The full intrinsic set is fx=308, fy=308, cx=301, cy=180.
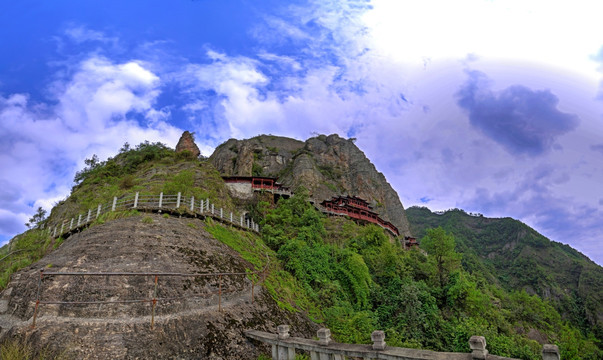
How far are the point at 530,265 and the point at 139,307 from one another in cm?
8063

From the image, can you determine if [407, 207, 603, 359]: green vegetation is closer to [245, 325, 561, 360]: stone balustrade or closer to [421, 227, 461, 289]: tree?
[421, 227, 461, 289]: tree

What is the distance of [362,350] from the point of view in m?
6.36

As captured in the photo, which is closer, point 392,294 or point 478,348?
point 478,348

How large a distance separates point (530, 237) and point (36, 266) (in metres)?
97.6

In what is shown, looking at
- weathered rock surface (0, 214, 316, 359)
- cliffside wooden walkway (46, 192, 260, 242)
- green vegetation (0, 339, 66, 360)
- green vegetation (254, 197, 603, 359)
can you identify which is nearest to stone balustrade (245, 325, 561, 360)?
weathered rock surface (0, 214, 316, 359)

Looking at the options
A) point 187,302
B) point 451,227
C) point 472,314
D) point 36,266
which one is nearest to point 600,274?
point 451,227

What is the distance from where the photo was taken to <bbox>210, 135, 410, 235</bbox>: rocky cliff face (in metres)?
51.4

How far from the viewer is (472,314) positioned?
21969 mm

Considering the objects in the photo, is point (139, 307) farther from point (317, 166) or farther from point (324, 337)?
point (317, 166)

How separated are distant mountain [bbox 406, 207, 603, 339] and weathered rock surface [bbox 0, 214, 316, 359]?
5033 cm

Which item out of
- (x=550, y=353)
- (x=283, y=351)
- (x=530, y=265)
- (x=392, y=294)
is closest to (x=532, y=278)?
(x=530, y=265)

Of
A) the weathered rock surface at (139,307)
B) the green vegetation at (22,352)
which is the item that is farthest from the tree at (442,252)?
the green vegetation at (22,352)

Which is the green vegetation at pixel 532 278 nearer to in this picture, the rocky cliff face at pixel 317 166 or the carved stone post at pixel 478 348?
the rocky cliff face at pixel 317 166

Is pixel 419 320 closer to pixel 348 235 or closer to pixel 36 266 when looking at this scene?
pixel 348 235
